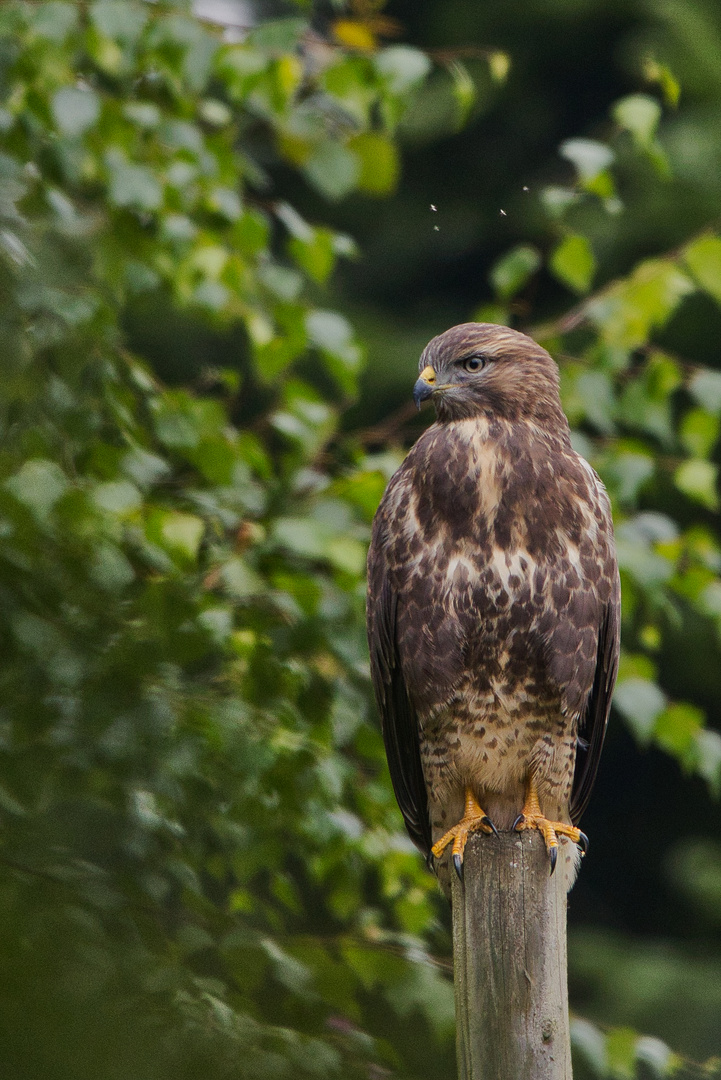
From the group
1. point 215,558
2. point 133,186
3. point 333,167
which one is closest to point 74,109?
point 133,186

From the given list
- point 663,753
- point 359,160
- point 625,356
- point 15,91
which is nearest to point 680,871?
point 663,753

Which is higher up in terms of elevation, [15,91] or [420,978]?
[15,91]

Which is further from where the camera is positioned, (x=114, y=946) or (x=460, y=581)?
(x=460, y=581)

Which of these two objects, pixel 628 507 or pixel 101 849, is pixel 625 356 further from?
pixel 101 849

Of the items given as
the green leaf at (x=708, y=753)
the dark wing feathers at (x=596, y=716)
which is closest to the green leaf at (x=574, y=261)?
the dark wing feathers at (x=596, y=716)

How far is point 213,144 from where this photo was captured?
289 cm

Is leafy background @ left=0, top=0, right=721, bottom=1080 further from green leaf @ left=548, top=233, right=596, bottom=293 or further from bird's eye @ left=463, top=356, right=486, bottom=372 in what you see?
bird's eye @ left=463, top=356, right=486, bottom=372

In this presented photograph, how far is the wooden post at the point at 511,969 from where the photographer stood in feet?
6.01

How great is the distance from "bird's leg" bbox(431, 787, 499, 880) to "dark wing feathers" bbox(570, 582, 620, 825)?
29 centimetres

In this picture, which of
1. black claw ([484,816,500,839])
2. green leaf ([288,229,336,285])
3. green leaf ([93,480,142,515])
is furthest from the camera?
green leaf ([288,229,336,285])

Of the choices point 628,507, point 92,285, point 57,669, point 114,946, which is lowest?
point 114,946

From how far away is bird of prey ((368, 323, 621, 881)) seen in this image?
2617 mm

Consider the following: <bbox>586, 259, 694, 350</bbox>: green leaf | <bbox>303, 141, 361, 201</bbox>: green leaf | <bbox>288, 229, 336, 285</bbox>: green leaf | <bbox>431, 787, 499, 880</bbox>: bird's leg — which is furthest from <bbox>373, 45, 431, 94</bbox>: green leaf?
<bbox>431, 787, 499, 880</bbox>: bird's leg

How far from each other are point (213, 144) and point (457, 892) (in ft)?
5.63
